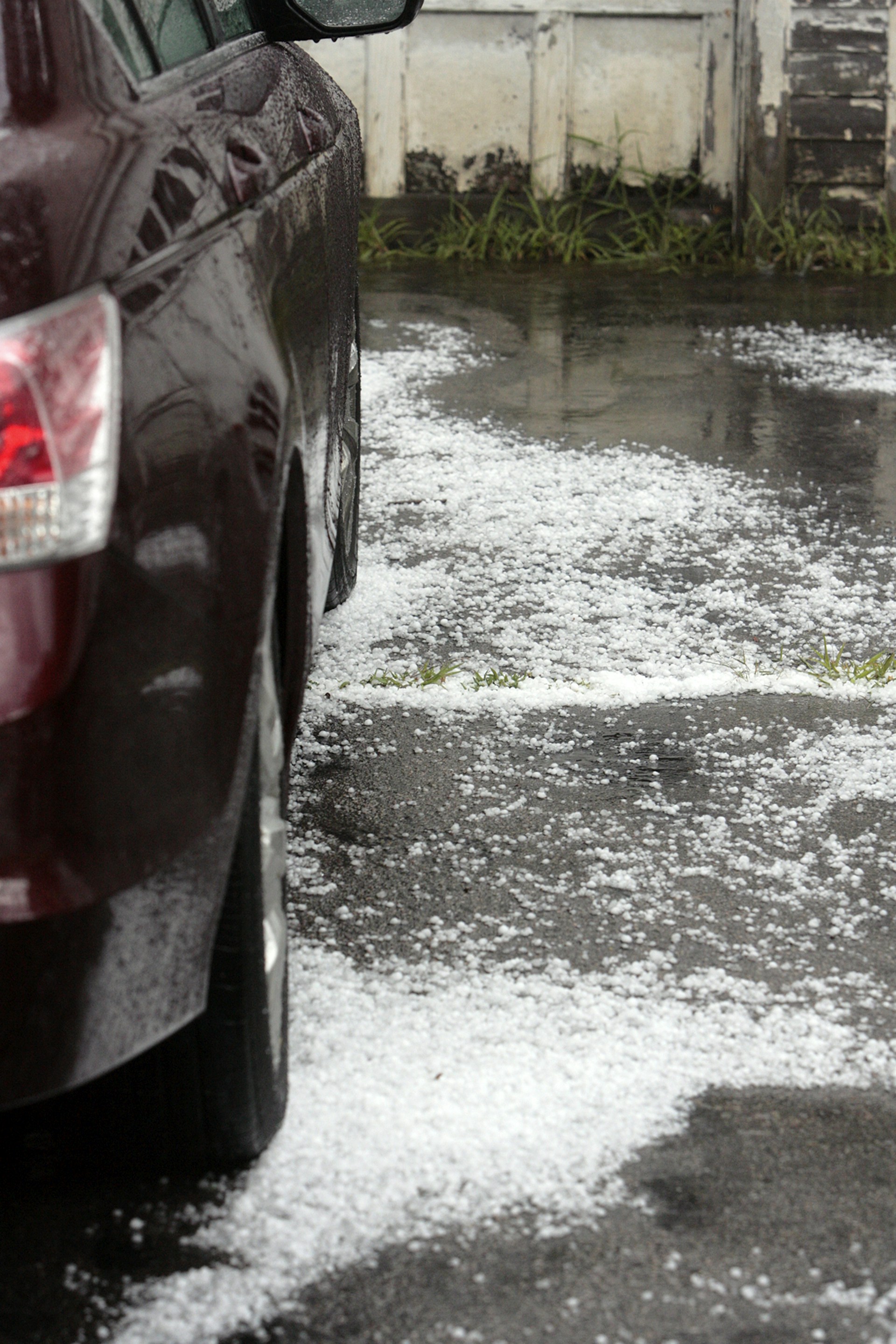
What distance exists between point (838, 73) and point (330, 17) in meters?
5.06

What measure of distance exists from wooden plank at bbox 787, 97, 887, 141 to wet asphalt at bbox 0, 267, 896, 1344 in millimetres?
3604

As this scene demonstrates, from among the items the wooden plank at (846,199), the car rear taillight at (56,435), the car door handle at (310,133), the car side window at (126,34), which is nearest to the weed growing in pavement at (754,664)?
the car door handle at (310,133)

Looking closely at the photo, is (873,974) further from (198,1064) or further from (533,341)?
(533,341)

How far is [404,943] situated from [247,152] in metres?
1.08

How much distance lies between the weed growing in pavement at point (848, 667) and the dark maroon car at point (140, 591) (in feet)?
5.11

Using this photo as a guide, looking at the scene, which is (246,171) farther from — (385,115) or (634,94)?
(634,94)

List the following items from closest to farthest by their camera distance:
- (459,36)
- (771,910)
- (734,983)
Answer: (734,983) → (771,910) → (459,36)

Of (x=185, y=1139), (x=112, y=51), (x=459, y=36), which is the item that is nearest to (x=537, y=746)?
(x=185, y=1139)

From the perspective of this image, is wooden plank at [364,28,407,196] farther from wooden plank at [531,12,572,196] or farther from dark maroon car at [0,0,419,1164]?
dark maroon car at [0,0,419,1164]

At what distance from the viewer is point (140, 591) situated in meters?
1.25

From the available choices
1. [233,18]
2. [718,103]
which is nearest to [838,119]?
[718,103]

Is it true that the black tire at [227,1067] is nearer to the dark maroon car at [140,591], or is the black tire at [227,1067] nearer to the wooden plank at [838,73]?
the dark maroon car at [140,591]

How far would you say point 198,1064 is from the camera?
5.02 feet

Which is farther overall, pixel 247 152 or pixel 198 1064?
pixel 247 152
